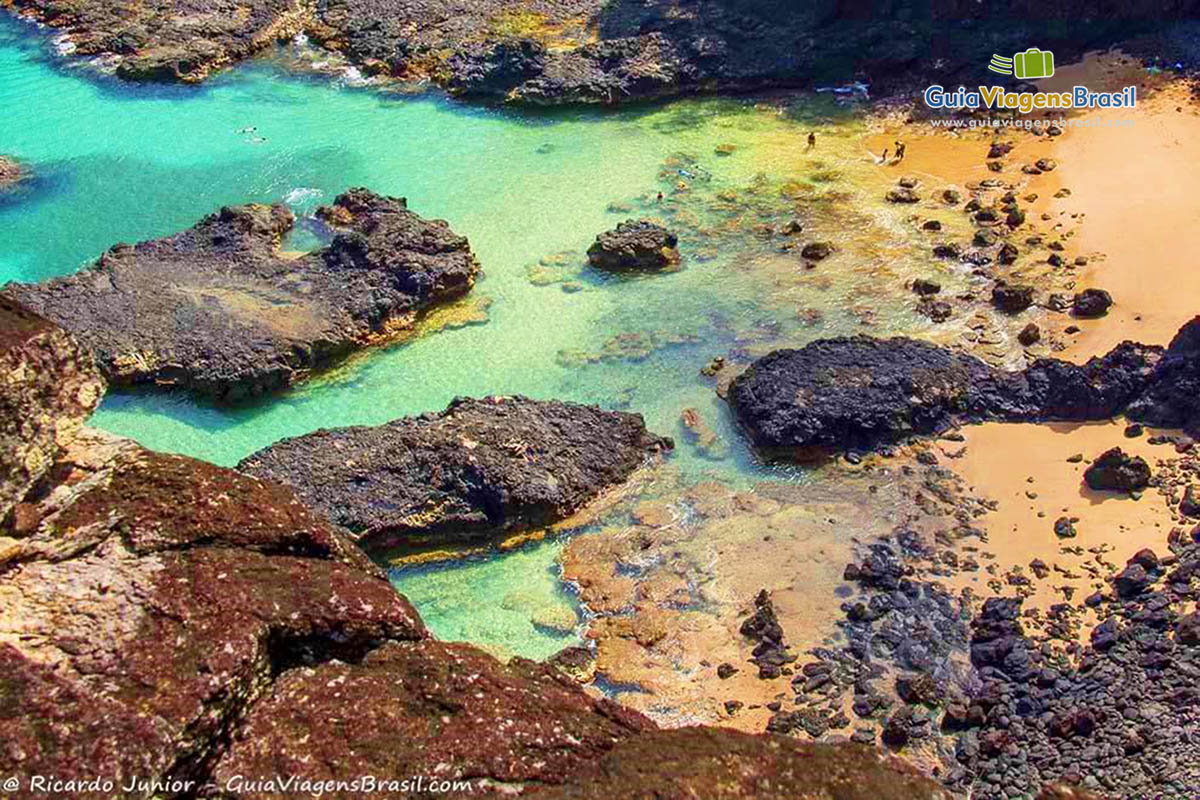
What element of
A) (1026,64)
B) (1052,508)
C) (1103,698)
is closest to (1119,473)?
(1052,508)

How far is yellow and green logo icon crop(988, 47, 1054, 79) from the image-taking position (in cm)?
3775

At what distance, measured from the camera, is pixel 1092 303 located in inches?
1077

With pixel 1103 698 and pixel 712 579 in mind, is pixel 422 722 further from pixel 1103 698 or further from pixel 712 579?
pixel 1103 698

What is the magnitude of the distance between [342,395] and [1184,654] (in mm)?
18474

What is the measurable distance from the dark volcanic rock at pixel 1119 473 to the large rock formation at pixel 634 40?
20185 mm

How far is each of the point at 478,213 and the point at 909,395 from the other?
50.0 ft

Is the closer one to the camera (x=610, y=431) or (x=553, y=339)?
(x=610, y=431)

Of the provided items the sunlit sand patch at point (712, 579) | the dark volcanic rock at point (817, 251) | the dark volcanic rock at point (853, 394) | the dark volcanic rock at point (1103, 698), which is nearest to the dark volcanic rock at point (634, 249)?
the dark volcanic rock at point (817, 251)

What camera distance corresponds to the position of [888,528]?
72.4 feet

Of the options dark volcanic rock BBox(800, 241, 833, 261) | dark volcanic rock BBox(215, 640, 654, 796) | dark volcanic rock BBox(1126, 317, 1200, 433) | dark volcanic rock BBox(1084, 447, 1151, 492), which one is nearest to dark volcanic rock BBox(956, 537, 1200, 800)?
dark volcanic rock BBox(1084, 447, 1151, 492)

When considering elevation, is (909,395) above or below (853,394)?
below

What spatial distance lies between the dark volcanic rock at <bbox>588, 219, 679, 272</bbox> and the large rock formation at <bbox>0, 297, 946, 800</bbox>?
61.4ft

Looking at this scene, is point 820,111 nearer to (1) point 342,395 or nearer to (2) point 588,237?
(2) point 588,237

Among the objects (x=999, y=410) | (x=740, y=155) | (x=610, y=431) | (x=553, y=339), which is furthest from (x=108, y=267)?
(x=999, y=410)
